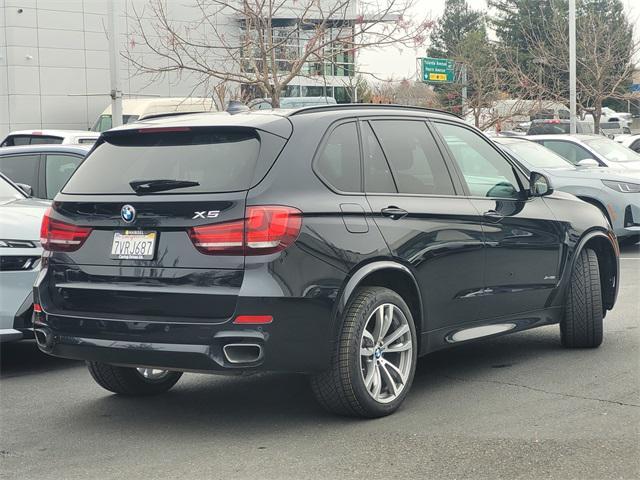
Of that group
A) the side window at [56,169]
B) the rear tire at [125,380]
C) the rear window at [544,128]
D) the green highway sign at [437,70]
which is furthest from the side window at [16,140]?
the green highway sign at [437,70]

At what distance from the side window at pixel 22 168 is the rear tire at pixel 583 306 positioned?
6.48m

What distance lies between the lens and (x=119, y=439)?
5.63 metres

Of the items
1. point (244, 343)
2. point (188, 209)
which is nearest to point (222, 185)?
point (188, 209)

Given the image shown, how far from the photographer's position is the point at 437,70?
4662 centimetres

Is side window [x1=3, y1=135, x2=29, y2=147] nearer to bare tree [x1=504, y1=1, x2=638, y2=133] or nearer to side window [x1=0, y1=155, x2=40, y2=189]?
side window [x1=0, y1=155, x2=40, y2=189]

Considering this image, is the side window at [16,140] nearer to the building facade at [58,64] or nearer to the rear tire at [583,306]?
the rear tire at [583,306]

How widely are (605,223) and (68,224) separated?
13.2 feet

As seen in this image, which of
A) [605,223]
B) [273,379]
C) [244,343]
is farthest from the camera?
[605,223]

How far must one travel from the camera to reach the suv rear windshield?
5566 mm

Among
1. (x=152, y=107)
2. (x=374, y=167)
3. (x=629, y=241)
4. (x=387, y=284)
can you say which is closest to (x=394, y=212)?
(x=374, y=167)

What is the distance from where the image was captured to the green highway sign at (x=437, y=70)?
46.4 m

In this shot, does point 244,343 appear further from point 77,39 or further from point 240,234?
point 77,39

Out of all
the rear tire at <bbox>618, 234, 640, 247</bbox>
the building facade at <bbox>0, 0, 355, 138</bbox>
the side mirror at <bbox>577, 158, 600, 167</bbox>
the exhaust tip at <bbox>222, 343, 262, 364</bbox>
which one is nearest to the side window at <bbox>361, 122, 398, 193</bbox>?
the exhaust tip at <bbox>222, 343, 262, 364</bbox>

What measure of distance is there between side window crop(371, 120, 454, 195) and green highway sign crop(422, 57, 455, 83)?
40.0m
